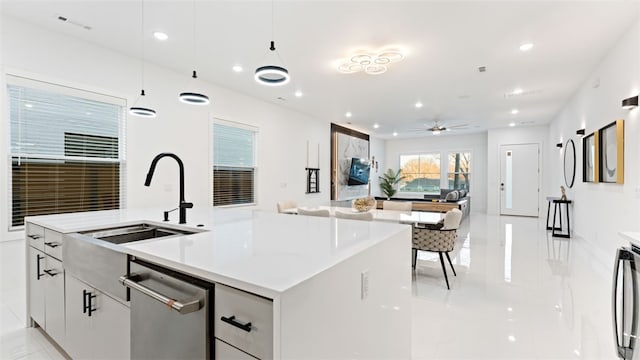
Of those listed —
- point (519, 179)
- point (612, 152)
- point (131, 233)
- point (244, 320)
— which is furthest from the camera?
point (519, 179)

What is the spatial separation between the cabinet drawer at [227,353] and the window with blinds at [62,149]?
3.50 m

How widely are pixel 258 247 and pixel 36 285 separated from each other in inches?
89.4

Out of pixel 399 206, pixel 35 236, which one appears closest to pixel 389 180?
pixel 399 206

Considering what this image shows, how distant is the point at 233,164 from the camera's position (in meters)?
5.70

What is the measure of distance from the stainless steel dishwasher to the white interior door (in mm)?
11148

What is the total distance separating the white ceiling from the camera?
2934mm

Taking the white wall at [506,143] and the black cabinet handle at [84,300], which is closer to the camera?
the black cabinet handle at [84,300]

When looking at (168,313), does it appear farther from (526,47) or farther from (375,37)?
(526,47)

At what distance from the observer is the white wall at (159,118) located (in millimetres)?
3193

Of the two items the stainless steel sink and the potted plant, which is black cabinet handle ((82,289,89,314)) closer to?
the stainless steel sink

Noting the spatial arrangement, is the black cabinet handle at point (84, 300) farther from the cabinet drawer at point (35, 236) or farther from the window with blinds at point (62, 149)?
the window with blinds at point (62, 149)

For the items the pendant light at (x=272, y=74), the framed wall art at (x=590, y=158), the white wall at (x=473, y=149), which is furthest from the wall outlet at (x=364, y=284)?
the white wall at (x=473, y=149)

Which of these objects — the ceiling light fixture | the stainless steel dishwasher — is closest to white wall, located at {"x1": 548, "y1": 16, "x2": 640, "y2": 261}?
the ceiling light fixture

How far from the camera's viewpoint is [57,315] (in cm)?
211
